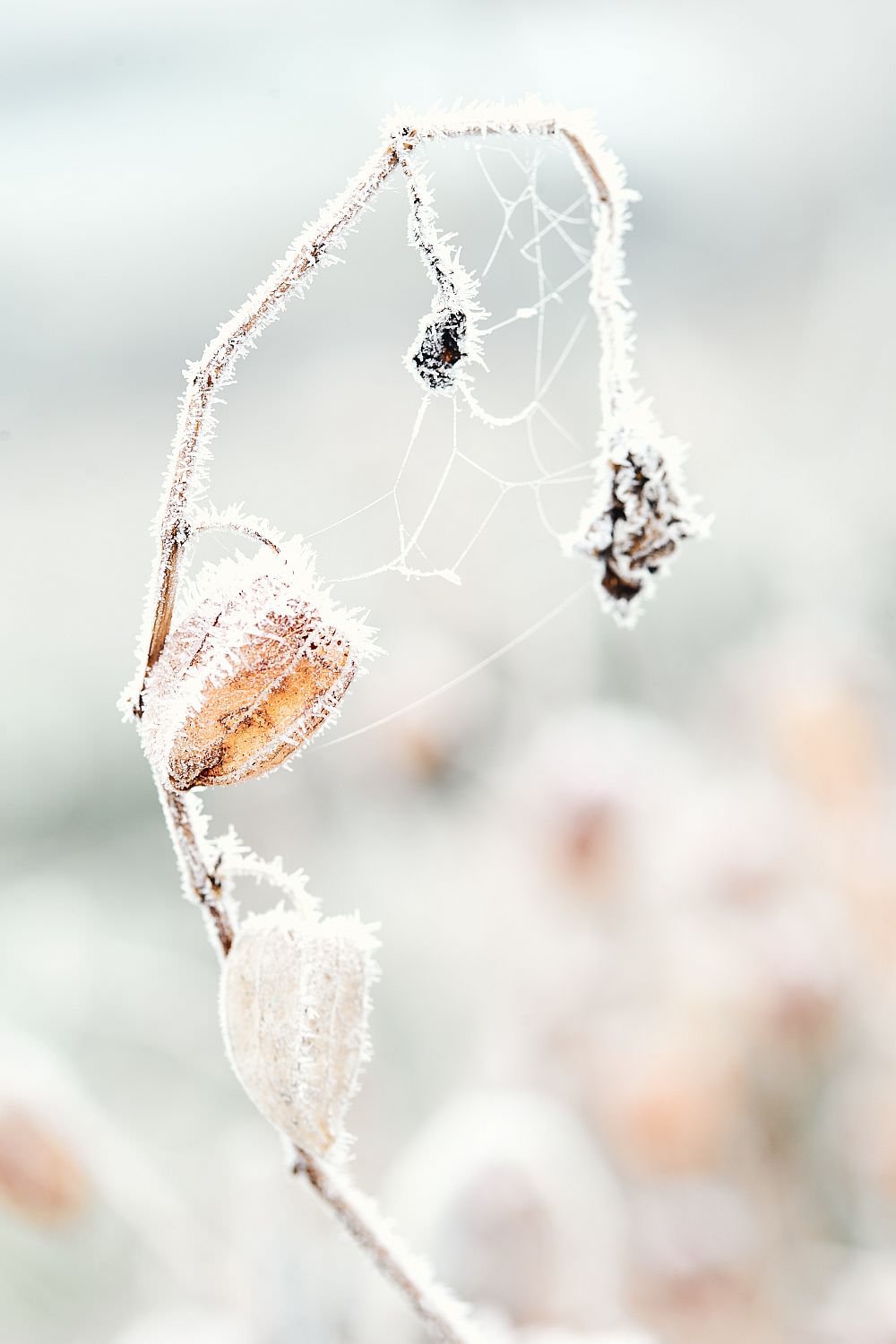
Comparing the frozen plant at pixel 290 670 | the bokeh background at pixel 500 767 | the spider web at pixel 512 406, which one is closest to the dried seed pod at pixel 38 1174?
the bokeh background at pixel 500 767

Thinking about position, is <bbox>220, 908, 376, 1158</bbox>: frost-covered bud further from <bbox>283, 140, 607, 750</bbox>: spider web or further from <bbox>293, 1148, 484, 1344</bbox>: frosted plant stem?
<bbox>283, 140, 607, 750</bbox>: spider web

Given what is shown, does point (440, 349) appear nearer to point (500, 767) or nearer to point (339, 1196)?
point (339, 1196)

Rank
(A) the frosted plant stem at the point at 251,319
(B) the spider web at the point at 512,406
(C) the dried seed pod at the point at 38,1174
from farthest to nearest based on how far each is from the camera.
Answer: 1. (B) the spider web at the point at 512,406
2. (C) the dried seed pod at the point at 38,1174
3. (A) the frosted plant stem at the point at 251,319

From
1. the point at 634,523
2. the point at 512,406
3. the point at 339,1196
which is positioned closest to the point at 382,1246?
the point at 339,1196

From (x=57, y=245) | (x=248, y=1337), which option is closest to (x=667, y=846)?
(x=248, y=1337)

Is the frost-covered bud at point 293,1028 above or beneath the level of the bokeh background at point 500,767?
beneath

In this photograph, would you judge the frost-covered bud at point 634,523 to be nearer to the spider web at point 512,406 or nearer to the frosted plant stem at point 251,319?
the frosted plant stem at point 251,319

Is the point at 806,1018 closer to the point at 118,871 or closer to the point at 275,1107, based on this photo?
the point at 275,1107
